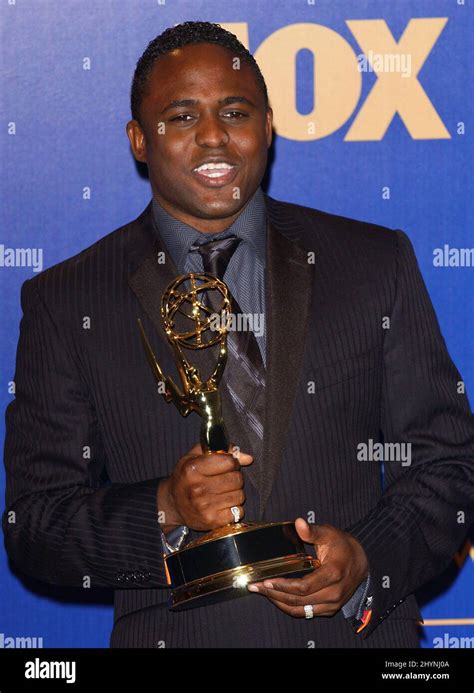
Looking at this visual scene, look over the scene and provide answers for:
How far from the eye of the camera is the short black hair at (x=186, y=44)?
2328mm

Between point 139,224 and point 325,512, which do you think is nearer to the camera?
point 325,512

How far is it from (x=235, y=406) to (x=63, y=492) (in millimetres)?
376

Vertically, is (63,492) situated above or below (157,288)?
below

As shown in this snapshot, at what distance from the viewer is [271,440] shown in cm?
219

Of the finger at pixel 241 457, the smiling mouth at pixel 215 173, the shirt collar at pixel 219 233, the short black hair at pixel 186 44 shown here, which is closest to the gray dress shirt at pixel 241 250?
the shirt collar at pixel 219 233

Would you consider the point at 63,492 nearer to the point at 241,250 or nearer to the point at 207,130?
the point at 241,250

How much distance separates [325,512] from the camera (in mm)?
2254

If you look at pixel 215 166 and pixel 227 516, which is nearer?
pixel 227 516

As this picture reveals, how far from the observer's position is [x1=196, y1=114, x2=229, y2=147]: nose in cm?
224

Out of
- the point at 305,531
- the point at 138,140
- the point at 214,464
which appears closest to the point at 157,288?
the point at 138,140

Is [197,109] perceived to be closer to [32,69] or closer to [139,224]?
[139,224]
